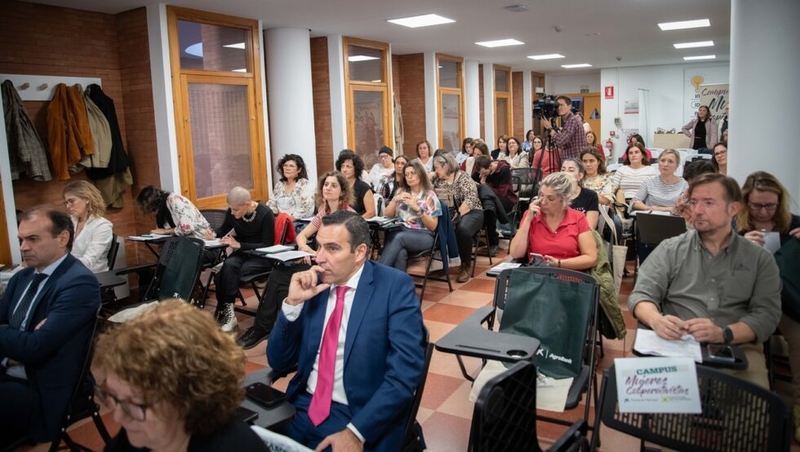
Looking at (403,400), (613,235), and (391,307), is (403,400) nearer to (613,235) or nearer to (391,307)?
(391,307)

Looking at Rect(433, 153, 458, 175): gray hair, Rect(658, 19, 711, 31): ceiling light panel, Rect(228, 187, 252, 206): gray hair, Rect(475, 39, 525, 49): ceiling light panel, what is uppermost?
Rect(475, 39, 525, 49): ceiling light panel

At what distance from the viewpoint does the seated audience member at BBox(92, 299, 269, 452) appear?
1.27 metres

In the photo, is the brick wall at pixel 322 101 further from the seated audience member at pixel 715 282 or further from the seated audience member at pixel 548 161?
the seated audience member at pixel 715 282

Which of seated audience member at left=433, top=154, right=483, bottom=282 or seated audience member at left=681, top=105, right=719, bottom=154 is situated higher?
seated audience member at left=681, top=105, right=719, bottom=154

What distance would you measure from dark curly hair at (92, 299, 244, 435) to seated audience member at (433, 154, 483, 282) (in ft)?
16.1

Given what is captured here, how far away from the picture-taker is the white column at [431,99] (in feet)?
36.6

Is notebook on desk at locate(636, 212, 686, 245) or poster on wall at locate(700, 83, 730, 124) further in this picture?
poster on wall at locate(700, 83, 730, 124)

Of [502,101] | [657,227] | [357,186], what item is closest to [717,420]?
[657,227]

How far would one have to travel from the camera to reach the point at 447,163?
6.29 metres

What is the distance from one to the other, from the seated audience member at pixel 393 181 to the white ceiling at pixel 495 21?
173 cm

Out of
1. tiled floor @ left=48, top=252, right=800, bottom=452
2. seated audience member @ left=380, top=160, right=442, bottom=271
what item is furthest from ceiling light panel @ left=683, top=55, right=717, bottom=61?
seated audience member @ left=380, top=160, right=442, bottom=271

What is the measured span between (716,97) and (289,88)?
11523mm

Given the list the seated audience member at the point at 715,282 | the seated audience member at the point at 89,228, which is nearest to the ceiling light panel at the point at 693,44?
the seated audience member at the point at 715,282

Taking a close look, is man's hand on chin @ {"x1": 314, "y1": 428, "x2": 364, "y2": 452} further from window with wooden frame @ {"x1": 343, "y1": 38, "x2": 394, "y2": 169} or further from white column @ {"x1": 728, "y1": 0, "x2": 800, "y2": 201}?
window with wooden frame @ {"x1": 343, "y1": 38, "x2": 394, "y2": 169}
